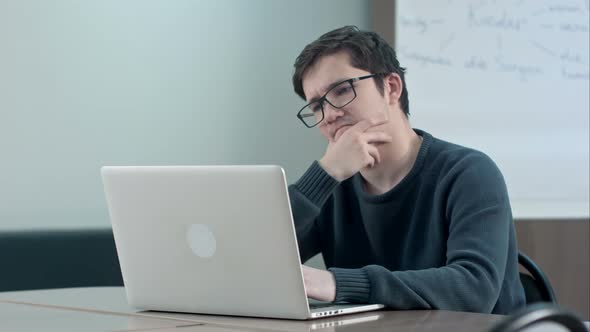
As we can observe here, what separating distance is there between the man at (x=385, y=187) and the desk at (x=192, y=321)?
0.82 ft

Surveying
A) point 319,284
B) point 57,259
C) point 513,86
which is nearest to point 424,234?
point 319,284

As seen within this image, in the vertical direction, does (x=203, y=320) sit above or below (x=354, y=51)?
below

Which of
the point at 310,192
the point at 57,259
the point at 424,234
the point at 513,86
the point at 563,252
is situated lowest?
the point at 563,252

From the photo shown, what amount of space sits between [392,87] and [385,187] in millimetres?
234

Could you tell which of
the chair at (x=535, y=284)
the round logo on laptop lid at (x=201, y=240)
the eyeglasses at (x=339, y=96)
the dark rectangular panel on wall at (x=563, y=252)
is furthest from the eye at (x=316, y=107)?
the dark rectangular panel on wall at (x=563, y=252)

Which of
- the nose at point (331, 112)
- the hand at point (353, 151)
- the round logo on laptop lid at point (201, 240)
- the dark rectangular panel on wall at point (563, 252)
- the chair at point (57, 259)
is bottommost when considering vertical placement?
the dark rectangular panel on wall at point (563, 252)

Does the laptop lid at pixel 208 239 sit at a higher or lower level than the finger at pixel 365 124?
lower

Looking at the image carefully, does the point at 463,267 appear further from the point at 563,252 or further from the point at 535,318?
the point at 563,252

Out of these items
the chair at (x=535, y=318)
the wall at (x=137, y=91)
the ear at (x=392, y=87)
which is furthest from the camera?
the wall at (x=137, y=91)

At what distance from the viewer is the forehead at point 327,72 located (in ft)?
6.38

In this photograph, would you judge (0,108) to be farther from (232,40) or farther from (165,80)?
(232,40)

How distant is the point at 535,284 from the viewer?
6.52ft

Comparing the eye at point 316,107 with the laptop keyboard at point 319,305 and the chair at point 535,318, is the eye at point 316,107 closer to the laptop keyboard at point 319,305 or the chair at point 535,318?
the laptop keyboard at point 319,305

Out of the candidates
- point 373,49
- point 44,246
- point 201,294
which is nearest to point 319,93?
point 373,49
